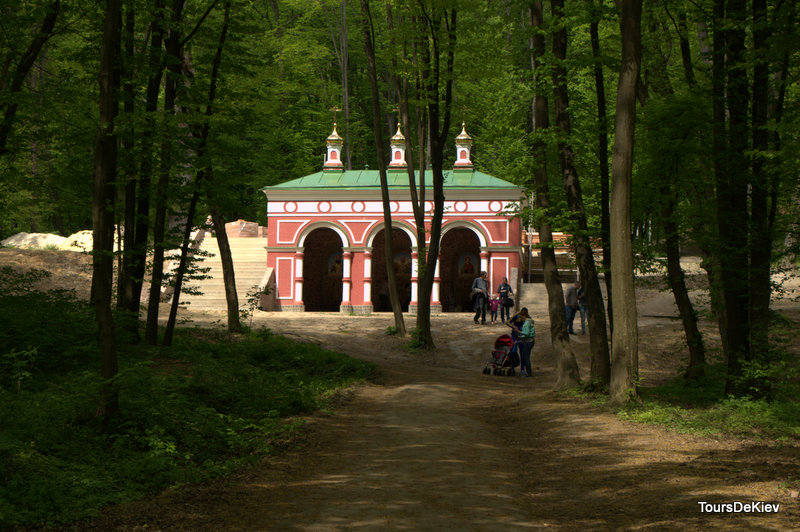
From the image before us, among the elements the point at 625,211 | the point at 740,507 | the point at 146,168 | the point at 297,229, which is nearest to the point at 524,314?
the point at 625,211

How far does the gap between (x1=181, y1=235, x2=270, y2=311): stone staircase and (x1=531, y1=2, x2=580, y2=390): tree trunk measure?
51.0 feet

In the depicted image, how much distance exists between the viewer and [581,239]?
43.4 ft

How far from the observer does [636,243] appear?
45.7 feet

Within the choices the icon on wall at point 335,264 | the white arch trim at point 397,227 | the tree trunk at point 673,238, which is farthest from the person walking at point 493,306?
the icon on wall at point 335,264

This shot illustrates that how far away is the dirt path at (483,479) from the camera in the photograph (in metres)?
5.81

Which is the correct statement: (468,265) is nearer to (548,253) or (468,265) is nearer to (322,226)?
(322,226)

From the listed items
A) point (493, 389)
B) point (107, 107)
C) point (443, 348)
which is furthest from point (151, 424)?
point (443, 348)

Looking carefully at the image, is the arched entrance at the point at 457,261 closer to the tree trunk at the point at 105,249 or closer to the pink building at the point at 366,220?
the pink building at the point at 366,220

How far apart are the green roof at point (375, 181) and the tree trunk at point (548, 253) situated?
56.4 ft

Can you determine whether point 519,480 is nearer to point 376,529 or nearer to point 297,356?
point 376,529

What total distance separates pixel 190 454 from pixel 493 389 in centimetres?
817

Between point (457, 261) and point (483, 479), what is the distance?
2926 cm

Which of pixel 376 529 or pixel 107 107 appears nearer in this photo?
pixel 376 529

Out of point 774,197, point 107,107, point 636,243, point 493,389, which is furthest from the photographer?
point 493,389
